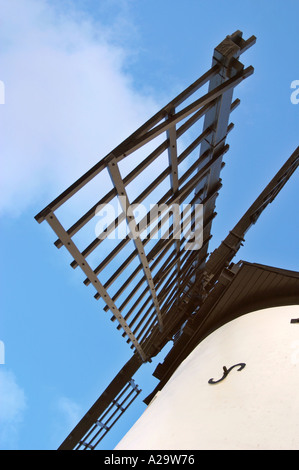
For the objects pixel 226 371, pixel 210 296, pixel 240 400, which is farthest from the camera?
pixel 210 296

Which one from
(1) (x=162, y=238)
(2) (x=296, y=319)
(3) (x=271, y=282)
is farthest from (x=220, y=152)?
(2) (x=296, y=319)

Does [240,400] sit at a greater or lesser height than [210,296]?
lesser

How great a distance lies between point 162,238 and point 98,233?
2055 mm

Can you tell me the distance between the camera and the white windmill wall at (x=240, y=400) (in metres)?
3.74

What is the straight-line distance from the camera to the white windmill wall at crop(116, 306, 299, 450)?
3740 mm

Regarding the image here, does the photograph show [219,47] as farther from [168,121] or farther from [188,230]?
[188,230]

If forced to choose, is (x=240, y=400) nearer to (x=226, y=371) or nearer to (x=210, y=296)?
(x=226, y=371)

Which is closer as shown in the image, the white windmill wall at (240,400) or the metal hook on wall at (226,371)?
the white windmill wall at (240,400)

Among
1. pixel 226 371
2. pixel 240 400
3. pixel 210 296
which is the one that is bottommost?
pixel 240 400

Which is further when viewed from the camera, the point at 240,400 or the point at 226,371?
the point at 226,371

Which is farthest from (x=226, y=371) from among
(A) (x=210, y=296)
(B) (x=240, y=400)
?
(A) (x=210, y=296)

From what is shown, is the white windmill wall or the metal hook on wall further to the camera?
the metal hook on wall

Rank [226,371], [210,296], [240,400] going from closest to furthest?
[240,400] < [226,371] < [210,296]

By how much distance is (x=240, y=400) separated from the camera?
14.3 ft
